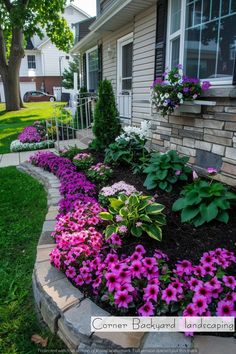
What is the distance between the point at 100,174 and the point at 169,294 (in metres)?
2.28

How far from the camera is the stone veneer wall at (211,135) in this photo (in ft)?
8.95

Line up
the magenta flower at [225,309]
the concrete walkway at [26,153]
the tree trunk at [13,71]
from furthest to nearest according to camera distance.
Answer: the tree trunk at [13,71] → the concrete walkway at [26,153] → the magenta flower at [225,309]

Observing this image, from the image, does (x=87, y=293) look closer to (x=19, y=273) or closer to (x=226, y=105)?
(x=19, y=273)

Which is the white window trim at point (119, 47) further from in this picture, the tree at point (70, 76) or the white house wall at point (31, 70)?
the white house wall at point (31, 70)

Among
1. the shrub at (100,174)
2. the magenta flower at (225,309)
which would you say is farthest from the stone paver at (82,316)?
the shrub at (100,174)

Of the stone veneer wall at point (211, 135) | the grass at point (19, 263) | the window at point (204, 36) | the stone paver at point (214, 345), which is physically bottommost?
the grass at point (19, 263)

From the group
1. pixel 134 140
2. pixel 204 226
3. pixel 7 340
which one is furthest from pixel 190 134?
pixel 7 340

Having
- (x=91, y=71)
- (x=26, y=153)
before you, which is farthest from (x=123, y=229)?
(x=91, y=71)

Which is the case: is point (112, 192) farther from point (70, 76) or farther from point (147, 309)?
point (70, 76)

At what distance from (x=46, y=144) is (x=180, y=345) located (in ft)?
20.0

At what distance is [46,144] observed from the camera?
22.8 ft

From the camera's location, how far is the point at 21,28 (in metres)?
12.4

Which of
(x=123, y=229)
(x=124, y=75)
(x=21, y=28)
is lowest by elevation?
(x=123, y=229)

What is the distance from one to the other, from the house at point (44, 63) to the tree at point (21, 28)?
13.3 metres
